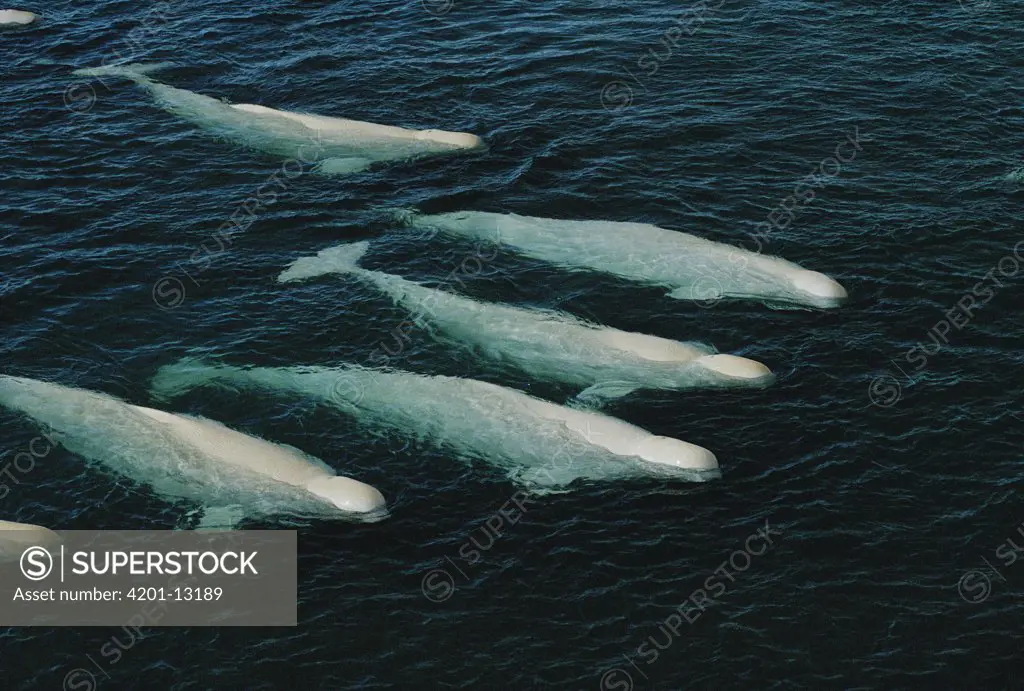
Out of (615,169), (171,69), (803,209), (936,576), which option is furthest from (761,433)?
(171,69)

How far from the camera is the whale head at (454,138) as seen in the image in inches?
1964

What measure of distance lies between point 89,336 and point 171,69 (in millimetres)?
22602

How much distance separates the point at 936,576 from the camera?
29.3m

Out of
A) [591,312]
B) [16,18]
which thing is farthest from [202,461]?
[16,18]

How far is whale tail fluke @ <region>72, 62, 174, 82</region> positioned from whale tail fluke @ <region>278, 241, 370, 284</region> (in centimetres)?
1969

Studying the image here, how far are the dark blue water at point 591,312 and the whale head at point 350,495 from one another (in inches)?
20.6

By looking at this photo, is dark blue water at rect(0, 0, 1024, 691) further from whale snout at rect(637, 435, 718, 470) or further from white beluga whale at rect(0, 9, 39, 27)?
white beluga whale at rect(0, 9, 39, 27)

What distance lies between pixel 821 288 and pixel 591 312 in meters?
7.28

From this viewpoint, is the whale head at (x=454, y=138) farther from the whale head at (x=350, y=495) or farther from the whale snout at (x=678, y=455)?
the whale head at (x=350, y=495)

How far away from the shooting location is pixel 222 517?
31781mm

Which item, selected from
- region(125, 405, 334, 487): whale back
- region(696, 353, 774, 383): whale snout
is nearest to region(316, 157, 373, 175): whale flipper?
region(125, 405, 334, 487): whale back

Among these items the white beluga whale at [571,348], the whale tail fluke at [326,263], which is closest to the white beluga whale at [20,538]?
the white beluga whale at [571,348]

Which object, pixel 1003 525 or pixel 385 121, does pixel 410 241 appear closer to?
pixel 385 121

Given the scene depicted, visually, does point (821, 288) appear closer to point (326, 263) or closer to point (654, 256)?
point (654, 256)
